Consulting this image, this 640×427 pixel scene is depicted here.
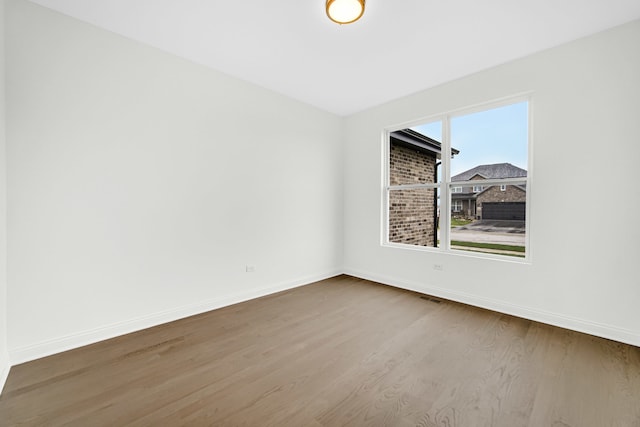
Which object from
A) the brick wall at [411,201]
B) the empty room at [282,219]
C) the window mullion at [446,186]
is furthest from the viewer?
the brick wall at [411,201]

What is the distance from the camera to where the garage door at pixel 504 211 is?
3080 mm

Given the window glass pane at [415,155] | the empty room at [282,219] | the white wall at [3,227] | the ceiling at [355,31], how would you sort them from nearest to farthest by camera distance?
1. the empty room at [282,219]
2. the white wall at [3,227]
3. the ceiling at [355,31]
4. the window glass pane at [415,155]

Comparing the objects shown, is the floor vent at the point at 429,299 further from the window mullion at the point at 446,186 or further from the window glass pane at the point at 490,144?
the window glass pane at the point at 490,144

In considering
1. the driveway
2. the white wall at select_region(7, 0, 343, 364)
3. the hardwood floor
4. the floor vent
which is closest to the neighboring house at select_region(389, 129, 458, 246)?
the driveway

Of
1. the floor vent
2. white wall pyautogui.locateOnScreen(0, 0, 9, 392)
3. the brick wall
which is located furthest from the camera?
the brick wall

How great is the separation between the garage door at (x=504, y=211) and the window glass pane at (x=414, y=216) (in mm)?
651

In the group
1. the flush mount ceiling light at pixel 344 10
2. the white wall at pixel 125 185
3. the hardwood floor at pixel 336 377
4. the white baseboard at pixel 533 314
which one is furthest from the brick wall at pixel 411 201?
the flush mount ceiling light at pixel 344 10

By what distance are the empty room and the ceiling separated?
2cm

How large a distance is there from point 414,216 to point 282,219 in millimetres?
2043

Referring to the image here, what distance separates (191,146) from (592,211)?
13.4 ft

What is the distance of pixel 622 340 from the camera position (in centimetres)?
242

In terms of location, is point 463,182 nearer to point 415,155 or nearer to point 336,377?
point 415,155

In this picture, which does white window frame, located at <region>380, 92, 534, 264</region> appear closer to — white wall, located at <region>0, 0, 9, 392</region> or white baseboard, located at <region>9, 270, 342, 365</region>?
white baseboard, located at <region>9, 270, 342, 365</region>

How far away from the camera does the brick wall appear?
398 centimetres
